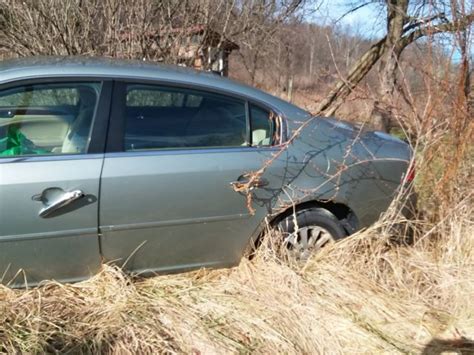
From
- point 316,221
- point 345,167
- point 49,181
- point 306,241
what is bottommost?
point 306,241

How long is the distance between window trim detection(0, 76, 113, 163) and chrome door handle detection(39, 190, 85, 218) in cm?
22

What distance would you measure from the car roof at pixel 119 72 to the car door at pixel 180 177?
0.07m

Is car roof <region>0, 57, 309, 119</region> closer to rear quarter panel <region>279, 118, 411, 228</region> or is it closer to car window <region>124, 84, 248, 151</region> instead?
car window <region>124, 84, 248, 151</region>

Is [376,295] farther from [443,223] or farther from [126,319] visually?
[126,319]

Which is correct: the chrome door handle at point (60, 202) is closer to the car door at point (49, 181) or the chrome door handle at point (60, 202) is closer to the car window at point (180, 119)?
the car door at point (49, 181)

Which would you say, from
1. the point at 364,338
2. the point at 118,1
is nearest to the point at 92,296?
the point at 364,338

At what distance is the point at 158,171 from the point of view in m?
3.01

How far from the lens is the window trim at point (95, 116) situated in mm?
2783

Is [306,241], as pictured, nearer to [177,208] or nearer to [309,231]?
[309,231]

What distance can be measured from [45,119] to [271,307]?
6.40 ft

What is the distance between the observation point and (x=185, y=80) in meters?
3.22

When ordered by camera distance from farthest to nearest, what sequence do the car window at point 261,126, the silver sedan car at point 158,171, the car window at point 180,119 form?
the car window at point 261,126 < the car window at point 180,119 < the silver sedan car at point 158,171

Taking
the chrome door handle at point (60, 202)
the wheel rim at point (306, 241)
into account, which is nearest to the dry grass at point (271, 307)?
the wheel rim at point (306, 241)

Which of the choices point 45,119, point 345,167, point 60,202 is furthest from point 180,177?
point 345,167
